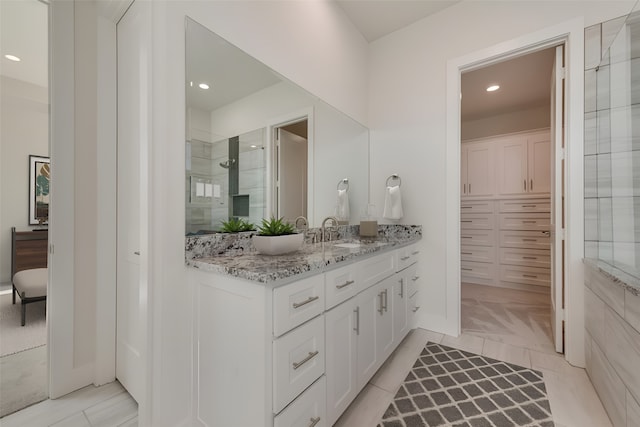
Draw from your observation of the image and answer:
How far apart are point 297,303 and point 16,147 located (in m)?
5.19

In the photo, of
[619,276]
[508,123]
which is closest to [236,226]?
[619,276]

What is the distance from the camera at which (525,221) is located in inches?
147

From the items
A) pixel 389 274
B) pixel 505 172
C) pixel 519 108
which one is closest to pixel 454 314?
pixel 389 274

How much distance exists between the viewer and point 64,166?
144 centimetres

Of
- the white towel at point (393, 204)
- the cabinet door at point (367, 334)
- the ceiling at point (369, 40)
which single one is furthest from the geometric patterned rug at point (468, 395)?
the ceiling at point (369, 40)

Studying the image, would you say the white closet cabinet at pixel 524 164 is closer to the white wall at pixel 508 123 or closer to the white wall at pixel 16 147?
the white wall at pixel 508 123

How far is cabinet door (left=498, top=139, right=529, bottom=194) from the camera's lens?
3750 mm

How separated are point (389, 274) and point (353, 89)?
188 cm

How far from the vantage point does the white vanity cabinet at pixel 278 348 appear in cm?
89

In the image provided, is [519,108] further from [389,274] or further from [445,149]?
[389,274]

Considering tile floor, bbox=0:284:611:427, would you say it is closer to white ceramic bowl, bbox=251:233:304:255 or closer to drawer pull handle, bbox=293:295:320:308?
drawer pull handle, bbox=293:295:320:308

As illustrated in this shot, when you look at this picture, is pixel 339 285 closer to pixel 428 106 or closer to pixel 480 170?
pixel 428 106

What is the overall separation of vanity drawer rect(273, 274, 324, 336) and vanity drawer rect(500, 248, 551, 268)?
3.97 m

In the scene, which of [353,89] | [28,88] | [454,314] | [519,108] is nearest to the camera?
[454,314]
